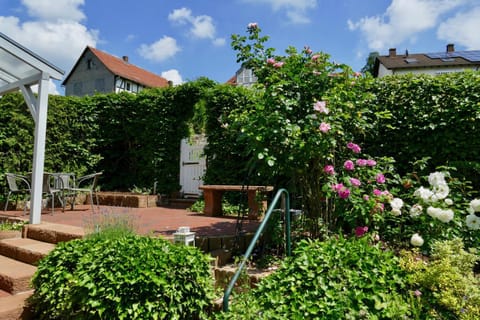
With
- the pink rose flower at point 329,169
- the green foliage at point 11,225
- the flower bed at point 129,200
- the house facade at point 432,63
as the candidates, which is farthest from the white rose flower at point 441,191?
the house facade at point 432,63

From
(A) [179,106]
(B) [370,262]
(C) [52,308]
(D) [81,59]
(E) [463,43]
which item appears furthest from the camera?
(D) [81,59]

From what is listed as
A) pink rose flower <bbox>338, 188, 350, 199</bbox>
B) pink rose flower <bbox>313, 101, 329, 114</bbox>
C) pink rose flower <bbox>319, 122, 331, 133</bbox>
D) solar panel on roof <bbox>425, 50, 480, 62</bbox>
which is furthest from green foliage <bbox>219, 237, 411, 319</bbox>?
solar panel on roof <bbox>425, 50, 480, 62</bbox>

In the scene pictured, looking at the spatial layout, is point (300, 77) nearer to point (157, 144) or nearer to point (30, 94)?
point (30, 94)

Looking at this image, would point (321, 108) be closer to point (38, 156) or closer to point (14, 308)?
point (14, 308)

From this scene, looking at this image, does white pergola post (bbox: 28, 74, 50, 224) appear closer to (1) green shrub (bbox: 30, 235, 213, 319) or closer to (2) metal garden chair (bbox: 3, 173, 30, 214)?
(2) metal garden chair (bbox: 3, 173, 30, 214)

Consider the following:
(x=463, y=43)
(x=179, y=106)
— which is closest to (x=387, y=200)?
(x=179, y=106)

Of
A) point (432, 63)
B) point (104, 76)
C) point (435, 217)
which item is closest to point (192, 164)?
point (435, 217)

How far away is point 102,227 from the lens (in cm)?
296

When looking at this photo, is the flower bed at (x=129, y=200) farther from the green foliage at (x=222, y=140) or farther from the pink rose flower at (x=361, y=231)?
the pink rose flower at (x=361, y=231)

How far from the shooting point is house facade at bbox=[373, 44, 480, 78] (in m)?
19.2

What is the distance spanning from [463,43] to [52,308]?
30916mm

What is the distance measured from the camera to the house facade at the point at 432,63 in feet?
62.9

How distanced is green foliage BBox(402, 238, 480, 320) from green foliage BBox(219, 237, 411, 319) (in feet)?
0.33

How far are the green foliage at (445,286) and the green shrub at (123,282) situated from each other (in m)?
1.39
